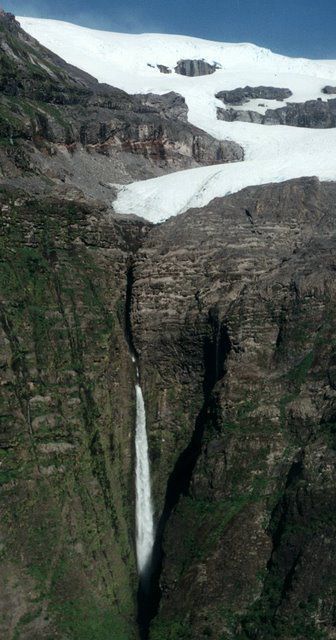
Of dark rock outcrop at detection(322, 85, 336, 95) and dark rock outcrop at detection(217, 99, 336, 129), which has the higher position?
dark rock outcrop at detection(322, 85, 336, 95)

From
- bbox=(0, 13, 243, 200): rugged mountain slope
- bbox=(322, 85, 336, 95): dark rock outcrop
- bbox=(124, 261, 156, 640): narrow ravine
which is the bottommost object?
bbox=(124, 261, 156, 640): narrow ravine

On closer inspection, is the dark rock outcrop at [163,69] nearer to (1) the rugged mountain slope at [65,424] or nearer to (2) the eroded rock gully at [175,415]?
(2) the eroded rock gully at [175,415]

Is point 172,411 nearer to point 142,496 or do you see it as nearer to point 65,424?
point 142,496

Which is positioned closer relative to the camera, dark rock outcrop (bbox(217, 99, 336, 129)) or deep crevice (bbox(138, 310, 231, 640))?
deep crevice (bbox(138, 310, 231, 640))

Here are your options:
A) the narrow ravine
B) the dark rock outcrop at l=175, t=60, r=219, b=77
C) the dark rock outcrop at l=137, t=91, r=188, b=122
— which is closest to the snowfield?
the dark rock outcrop at l=175, t=60, r=219, b=77

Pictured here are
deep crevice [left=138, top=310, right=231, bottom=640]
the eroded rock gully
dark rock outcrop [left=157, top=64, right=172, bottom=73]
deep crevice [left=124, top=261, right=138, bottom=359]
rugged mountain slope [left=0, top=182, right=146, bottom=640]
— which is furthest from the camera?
dark rock outcrop [left=157, top=64, right=172, bottom=73]

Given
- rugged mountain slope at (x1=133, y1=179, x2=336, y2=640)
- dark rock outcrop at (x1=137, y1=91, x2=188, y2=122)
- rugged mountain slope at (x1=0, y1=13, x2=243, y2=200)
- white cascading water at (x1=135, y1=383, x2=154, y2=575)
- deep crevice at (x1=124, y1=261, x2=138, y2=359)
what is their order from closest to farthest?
rugged mountain slope at (x1=133, y1=179, x2=336, y2=640)
white cascading water at (x1=135, y1=383, x2=154, y2=575)
deep crevice at (x1=124, y1=261, x2=138, y2=359)
rugged mountain slope at (x1=0, y1=13, x2=243, y2=200)
dark rock outcrop at (x1=137, y1=91, x2=188, y2=122)

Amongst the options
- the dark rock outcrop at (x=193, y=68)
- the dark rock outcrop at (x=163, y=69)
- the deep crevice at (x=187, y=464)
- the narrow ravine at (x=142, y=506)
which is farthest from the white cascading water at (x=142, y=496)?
the dark rock outcrop at (x=193, y=68)

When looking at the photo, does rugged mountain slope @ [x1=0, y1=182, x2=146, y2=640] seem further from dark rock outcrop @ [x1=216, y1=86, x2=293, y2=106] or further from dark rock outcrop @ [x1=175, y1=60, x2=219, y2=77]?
dark rock outcrop @ [x1=175, y1=60, x2=219, y2=77]
